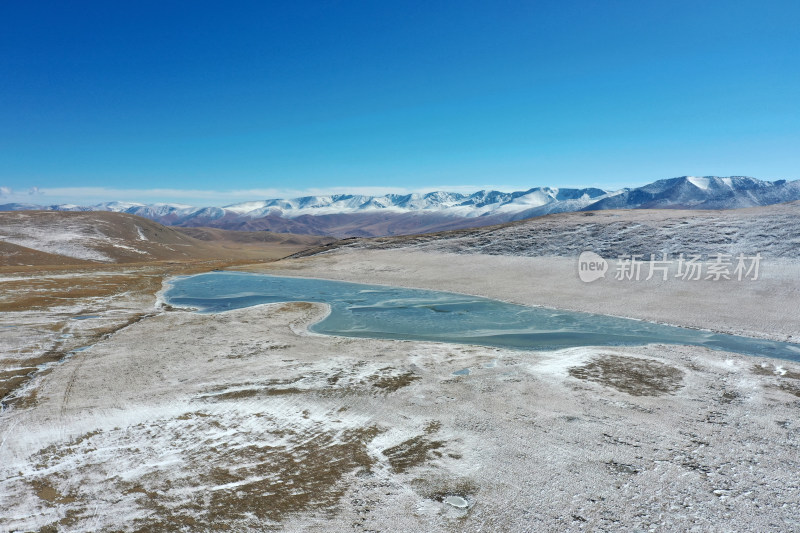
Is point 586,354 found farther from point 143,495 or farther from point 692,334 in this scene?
point 143,495

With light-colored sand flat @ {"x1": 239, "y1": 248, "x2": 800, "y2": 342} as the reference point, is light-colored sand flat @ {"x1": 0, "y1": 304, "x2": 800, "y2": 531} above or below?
below

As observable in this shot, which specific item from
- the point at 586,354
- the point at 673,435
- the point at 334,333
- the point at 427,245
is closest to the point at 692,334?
the point at 586,354

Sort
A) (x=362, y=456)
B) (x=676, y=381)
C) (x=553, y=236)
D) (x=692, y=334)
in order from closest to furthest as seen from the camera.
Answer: (x=362, y=456), (x=676, y=381), (x=692, y=334), (x=553, y=236)

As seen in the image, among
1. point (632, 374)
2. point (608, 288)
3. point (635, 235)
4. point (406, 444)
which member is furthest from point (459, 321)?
point (635, 235)

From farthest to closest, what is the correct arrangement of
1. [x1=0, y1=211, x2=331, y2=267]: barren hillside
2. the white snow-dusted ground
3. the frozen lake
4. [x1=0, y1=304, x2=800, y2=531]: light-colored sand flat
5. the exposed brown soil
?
the white snow-dusted ground, [x1=0, y1=211, x2=331, y2=267]: barren hillside, the frozen lake, the exposed brown soil, [x1=0, y1=304, x2=800, y2=531]: light-colored sand flat

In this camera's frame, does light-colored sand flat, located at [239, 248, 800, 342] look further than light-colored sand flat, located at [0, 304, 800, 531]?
Yes

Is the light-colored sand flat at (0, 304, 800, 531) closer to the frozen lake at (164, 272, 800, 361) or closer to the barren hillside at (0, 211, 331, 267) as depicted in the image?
the frozen lake at (164, 272, 800, 361)

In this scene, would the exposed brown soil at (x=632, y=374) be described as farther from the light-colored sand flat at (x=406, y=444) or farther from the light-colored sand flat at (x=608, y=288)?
the light-colored sand flat at (x=608, y=288)

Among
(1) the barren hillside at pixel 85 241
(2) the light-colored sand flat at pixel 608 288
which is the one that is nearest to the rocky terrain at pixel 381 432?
(2) the light-colored sand flat at pixel 608 288

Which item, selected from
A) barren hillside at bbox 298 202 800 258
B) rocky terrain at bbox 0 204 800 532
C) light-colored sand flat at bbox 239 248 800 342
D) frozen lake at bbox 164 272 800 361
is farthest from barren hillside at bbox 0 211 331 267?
rocky terrain at bbox 0 204 800 532
